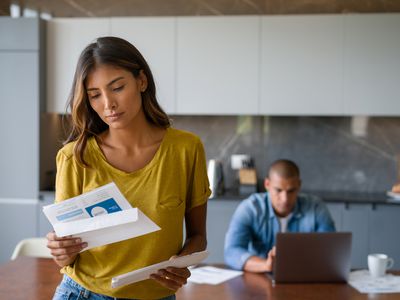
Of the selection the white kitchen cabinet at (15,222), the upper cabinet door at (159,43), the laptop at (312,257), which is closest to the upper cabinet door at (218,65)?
the upper cabinet door at (159,43)

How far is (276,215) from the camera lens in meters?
3.00

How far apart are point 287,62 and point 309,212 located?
172 cm

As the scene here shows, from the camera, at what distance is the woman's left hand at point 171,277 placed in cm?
136

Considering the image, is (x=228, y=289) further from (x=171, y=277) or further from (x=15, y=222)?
(x=15, y=222)

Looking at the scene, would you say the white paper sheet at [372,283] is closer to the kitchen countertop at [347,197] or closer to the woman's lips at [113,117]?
the woman's lips at [113,117]

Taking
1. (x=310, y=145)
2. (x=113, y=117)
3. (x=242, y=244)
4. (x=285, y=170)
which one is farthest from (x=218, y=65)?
(x=113, y=117)

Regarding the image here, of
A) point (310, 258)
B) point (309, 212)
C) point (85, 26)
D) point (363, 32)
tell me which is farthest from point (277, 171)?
point (85, 26)

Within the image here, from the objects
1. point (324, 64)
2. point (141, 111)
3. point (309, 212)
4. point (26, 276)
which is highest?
point (324, 64)

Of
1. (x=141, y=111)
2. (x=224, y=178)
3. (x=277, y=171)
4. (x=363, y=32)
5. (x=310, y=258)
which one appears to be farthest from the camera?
(x=224, y=178)

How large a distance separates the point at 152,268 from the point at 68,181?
319mm

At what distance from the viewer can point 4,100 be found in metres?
4.50

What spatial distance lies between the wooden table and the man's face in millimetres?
611

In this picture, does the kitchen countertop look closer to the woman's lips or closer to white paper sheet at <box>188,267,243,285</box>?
white paper sheet at <box>188,267,243,285</box>

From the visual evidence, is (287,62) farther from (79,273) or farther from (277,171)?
(79,273)
